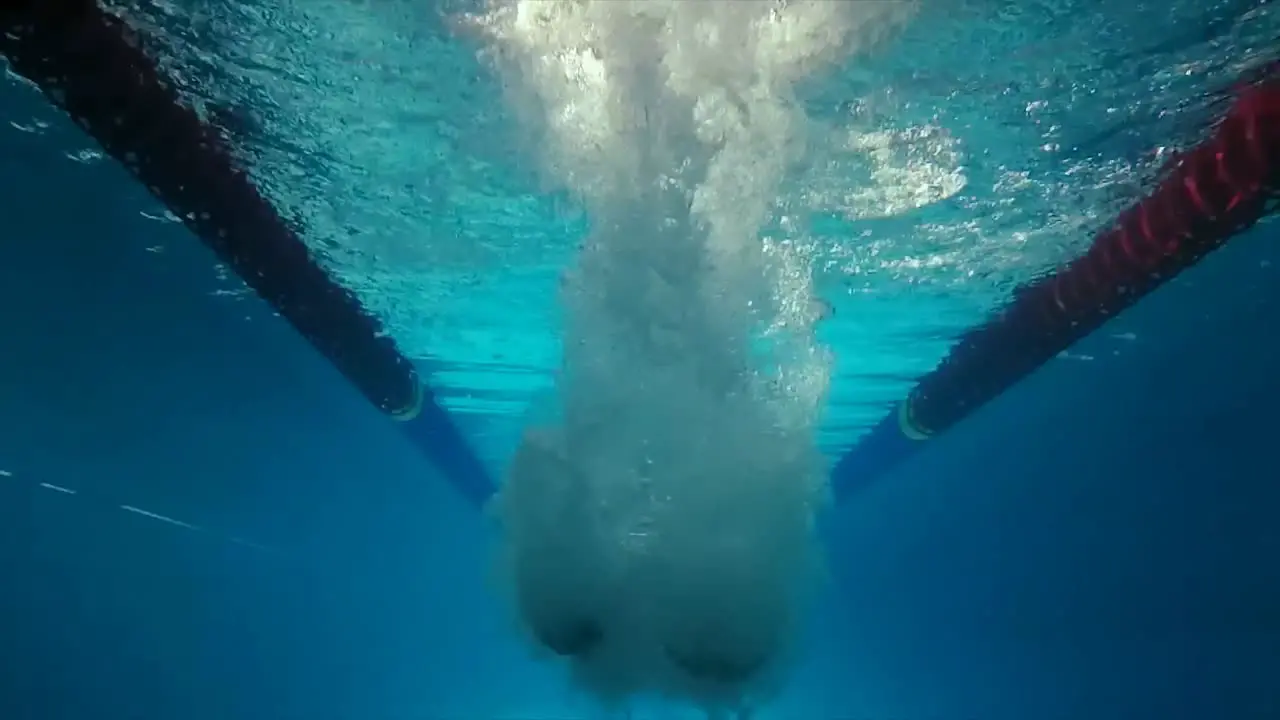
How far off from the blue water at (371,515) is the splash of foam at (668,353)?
1.35 m

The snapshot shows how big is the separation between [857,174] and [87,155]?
7.06 m

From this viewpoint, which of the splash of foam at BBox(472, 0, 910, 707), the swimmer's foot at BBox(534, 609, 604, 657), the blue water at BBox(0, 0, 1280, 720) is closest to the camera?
the splash of foam at BBox(472, 0, 910, 707)

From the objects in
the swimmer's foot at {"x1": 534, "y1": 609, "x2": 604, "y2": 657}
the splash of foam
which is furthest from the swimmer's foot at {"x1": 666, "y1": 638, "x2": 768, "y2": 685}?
the swimmer's foot at {"x1": 534, "y1": 609, "x2": 604, "y2": 657}

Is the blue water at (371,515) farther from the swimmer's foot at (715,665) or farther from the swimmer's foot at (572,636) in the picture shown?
the swimmer's foot at (715,665)

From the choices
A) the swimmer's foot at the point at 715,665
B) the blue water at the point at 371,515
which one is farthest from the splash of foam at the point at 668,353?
the blue water at the point at 371,515

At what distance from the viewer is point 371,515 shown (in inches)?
902

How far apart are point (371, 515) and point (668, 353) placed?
56.3 feet

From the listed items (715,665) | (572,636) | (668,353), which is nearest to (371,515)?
(668,353)

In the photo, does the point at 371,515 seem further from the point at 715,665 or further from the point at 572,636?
Result: the point at 715,665

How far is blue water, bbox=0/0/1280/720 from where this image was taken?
11602 millimetres

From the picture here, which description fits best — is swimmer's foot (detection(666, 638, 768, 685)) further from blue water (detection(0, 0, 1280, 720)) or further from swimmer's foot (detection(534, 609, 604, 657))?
blue water (detection(0, 0, 1280, 720))

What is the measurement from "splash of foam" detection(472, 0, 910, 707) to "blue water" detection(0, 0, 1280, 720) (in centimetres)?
135

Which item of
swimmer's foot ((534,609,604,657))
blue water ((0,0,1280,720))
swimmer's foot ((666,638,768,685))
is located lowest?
swimmer's foot ((666,638,768,685))

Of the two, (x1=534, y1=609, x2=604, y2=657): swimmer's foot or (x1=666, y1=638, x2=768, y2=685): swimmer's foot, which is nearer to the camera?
(x1=666, y1=638, x2=768, y2=685): swimmer's foot
